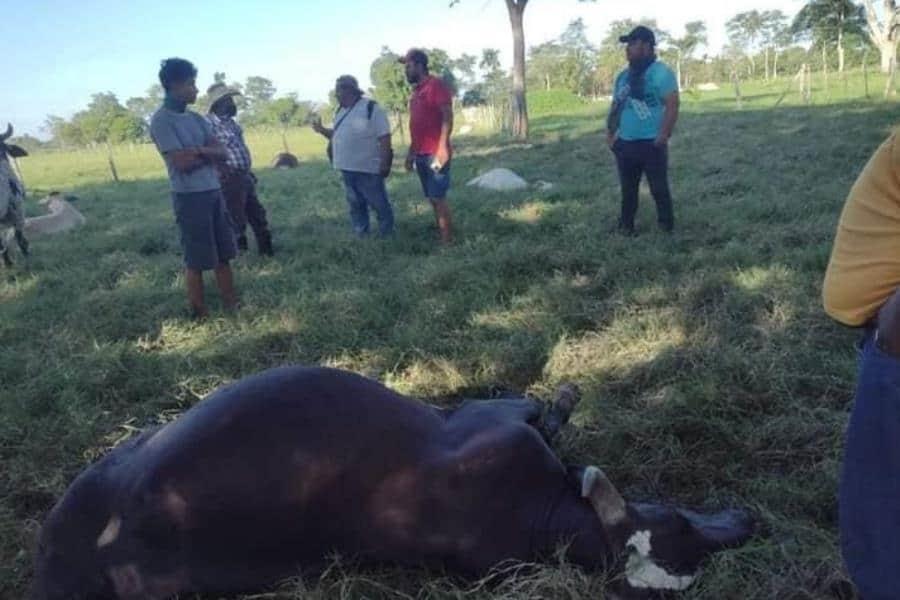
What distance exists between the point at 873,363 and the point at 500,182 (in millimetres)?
8917

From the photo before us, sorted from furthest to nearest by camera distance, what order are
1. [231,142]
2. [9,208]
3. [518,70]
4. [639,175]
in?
[518,70]
[9,208]
[231,142]
[639,175]

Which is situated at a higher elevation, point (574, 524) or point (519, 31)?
point (519, 31)

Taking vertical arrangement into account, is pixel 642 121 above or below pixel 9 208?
above

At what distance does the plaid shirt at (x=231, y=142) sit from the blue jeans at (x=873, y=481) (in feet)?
20.5

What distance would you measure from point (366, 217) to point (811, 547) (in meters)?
5.81

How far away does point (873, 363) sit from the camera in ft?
5.58

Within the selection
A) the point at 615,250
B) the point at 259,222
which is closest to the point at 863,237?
the point at 615,250

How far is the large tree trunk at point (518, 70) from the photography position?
1914 cm

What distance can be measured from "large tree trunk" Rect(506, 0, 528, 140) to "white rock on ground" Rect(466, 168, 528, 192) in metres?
8.43

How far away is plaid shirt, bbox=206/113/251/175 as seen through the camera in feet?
23.6

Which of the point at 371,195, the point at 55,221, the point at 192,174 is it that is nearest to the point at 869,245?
the point at 192,174

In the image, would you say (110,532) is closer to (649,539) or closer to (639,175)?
(649,539)

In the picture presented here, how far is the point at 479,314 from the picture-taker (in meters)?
4.90

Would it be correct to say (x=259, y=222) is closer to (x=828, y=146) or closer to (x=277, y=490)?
(x=277, y=490)
